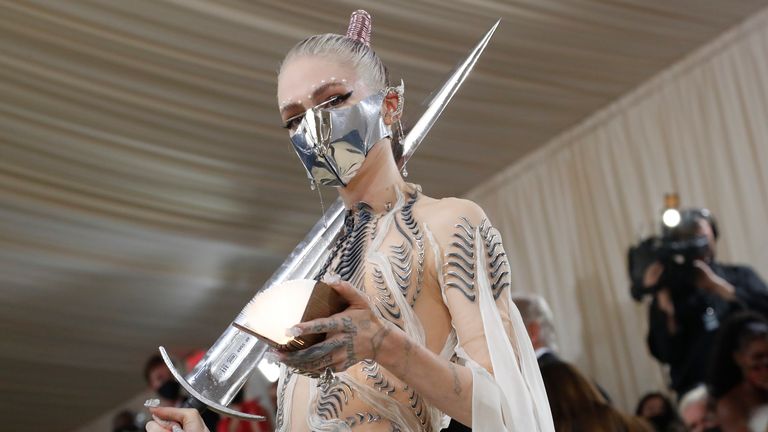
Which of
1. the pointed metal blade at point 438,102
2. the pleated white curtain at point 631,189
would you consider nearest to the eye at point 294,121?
the pointed metal blade at point 438,102

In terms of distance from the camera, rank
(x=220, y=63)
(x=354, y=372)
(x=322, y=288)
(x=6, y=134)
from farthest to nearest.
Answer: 1. (x=6, y=134)
2. (x=220, y=63)
3. (x=354, y=372)
4. (x=322, y=288)

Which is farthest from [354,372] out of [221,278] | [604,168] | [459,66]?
[221,278]

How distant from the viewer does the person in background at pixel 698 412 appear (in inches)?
164

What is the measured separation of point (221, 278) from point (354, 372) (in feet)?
21.0

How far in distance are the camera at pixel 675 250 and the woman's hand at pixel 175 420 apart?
384 cm

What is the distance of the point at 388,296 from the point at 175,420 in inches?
12.6

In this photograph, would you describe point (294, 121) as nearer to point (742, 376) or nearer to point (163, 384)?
point (742, 376)

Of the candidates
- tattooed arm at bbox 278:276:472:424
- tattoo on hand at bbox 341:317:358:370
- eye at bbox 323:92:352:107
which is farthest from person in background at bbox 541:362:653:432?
tattoo on hand at bbox 341:317:358:370

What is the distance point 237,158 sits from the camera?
20.7 ft

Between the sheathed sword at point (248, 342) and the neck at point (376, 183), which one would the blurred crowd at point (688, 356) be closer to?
the sheathed sword at point (248, 342)

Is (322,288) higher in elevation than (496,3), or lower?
lower

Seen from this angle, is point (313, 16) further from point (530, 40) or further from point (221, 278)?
point (221, 278)

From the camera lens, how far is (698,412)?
4.30 meters

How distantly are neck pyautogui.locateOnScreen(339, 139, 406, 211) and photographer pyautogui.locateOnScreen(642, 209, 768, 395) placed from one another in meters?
3.42
